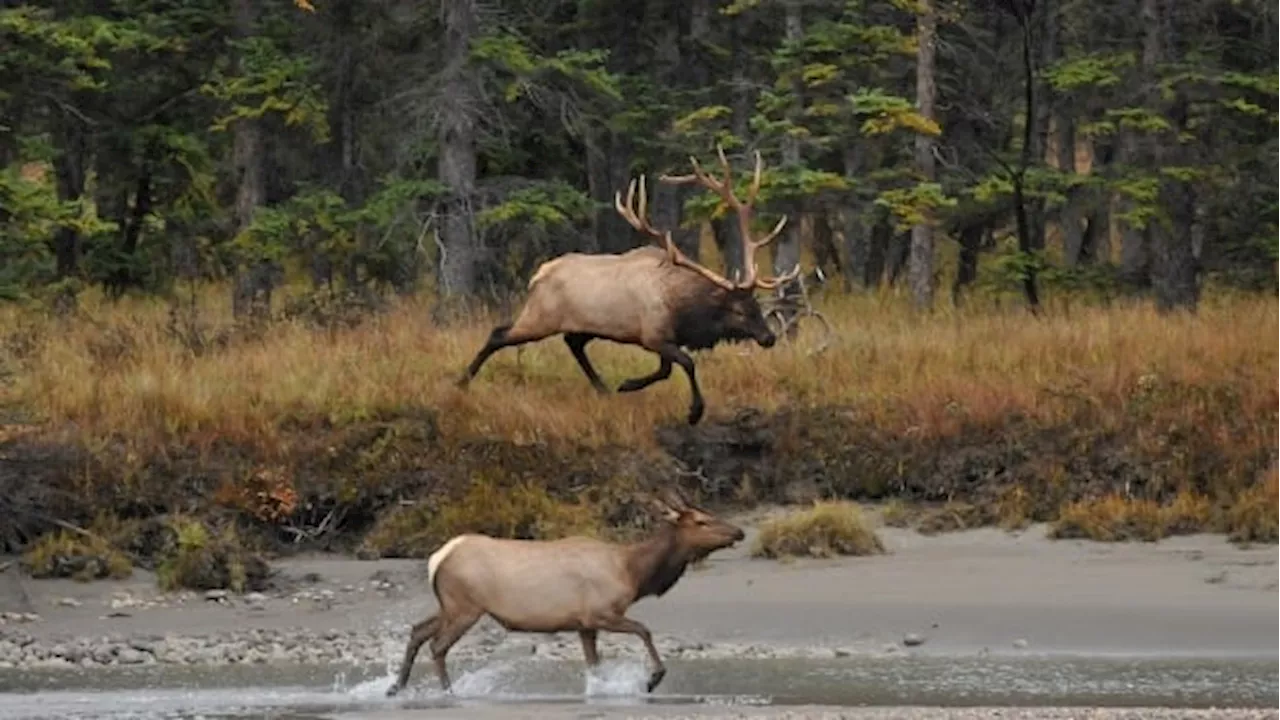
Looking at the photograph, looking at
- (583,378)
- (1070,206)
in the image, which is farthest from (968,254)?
(583,378)

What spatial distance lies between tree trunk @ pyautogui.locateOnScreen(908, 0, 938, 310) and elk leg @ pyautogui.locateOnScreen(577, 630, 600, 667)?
1005 cm

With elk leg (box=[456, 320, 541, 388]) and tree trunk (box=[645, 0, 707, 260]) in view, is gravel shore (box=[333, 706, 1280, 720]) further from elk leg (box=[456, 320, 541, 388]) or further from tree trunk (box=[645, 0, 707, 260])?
tree trunk (box=[645, 0, 707, 260])

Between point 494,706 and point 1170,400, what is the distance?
22.8 feet

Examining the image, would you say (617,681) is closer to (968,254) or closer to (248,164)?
(248,164)

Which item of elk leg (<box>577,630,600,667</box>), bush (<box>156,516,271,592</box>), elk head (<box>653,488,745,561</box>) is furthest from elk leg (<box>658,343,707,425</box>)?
elk leg (<box>577,630,600,667</box>)

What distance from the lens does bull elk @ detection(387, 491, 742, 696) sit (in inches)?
534

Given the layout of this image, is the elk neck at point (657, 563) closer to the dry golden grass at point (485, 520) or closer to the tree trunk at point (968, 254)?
the dry golden grass at point (485, 520)

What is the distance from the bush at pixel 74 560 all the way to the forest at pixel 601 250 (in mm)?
272

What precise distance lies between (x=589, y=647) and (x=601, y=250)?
55.3 ft

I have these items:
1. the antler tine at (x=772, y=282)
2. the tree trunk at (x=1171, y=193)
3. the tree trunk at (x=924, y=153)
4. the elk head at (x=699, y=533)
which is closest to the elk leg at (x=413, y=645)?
the elk head at (x=699, y=533)

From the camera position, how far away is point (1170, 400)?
17.8m

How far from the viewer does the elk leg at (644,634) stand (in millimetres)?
13109

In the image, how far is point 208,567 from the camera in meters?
16.5

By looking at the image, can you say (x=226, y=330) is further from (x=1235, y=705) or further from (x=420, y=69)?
(x=1235, y=705)
